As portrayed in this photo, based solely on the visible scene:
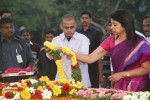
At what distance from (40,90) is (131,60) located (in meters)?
1.21

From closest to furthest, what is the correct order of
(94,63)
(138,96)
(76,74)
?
(138,96) → (76,74) → (94,63)

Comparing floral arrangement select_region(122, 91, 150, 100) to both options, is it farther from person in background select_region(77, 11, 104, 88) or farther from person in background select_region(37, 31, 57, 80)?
person in background select_region(77, 11, 104, 88)

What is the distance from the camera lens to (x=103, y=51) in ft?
26.7

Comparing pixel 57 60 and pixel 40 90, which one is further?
pixel 57 60

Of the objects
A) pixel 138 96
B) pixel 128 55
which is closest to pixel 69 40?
pixel 128 55

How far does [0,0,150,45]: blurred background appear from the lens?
98.9ft

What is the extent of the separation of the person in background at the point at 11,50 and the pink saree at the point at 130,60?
9.34ft

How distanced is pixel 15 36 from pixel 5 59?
0.52 metres

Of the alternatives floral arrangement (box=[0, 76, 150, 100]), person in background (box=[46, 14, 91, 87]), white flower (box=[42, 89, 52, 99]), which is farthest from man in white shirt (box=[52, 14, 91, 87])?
white flower (box=[42, 89, 52, 99])

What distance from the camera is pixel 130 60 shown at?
7.82 meters

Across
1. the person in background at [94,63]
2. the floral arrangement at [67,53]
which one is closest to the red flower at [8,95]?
the floral arrangement at [67,53]

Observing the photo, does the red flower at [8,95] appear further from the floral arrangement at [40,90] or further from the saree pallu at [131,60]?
the saree pallu at [131,60]

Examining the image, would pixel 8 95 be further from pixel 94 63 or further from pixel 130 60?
pixel 94 63

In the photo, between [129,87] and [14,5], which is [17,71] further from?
[14,5]
